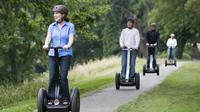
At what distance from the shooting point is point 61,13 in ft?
35.2

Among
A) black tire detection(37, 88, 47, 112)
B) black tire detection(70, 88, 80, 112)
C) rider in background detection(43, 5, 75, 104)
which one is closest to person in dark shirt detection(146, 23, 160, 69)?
rider in background detection(43, 5, 75, 104)

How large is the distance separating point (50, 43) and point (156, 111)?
9.75 ft

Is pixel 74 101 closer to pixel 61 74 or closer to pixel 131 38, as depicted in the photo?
pixel 61 74

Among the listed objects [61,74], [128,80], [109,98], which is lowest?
[109,98]

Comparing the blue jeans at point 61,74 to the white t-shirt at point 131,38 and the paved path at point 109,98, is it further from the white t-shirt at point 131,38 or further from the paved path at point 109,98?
the white t-shirt at point 131,38

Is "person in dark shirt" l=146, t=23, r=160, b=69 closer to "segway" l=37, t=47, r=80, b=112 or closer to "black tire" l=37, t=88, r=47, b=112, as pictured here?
"segway" l=37, t=47, r=80, b=112

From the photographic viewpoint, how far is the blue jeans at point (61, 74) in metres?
10.7

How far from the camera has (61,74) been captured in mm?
10703

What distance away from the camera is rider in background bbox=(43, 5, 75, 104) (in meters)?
10.7

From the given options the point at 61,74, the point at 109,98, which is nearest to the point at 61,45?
the point at 61,74

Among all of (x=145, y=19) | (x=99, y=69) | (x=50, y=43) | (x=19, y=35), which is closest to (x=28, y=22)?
(x=99, y=69)

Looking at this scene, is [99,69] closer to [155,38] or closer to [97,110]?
[155,38]

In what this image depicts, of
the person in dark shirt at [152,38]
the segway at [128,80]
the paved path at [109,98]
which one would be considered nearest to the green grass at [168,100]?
the paved path at [109,98]

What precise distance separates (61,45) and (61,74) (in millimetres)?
569
